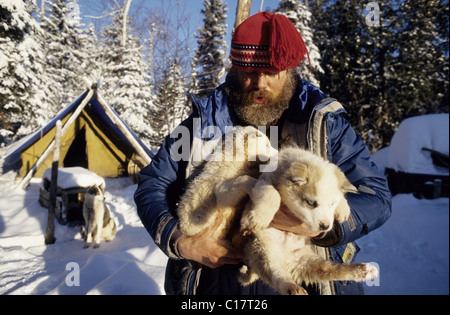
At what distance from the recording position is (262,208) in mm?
1599

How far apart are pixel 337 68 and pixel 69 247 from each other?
1695 cm

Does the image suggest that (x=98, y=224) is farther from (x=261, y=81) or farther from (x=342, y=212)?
(x=342, y=212)

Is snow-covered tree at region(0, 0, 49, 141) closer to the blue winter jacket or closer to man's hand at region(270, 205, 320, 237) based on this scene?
the blue winter jacket

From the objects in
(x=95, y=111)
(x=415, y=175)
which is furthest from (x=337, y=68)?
(x=95, y=111)

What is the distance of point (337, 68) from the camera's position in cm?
1641

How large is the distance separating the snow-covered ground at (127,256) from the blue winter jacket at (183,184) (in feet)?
2.42

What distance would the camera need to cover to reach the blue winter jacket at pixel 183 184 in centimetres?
197

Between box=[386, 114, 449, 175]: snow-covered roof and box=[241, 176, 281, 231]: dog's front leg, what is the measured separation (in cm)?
939

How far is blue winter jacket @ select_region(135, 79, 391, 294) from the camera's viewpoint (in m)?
1.97

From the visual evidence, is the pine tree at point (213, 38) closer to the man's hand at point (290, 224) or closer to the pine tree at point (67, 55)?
the pine tree at point (67, 55)

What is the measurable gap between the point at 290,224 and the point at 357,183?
71cm

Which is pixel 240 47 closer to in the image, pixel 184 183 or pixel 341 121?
pixel 341 121

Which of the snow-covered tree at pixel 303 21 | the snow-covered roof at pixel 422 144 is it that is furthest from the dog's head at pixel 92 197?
the snow-covered tree at pixel 303 21

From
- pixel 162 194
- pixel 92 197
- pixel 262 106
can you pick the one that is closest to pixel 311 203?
pixel 262 106
